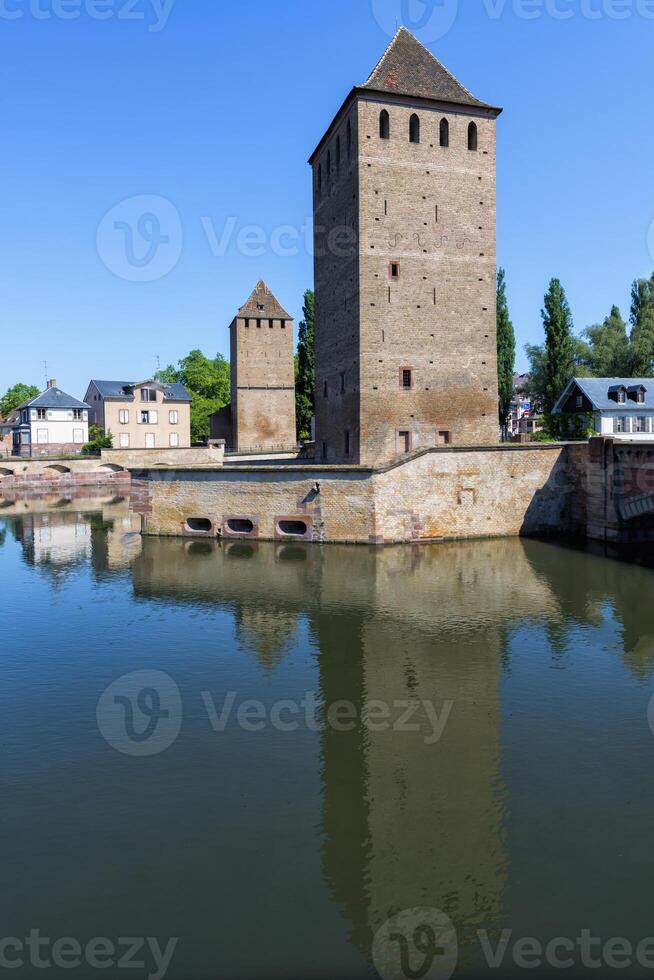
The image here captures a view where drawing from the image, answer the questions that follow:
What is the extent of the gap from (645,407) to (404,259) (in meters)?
22.8

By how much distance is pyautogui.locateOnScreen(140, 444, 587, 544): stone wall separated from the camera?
85.9ft

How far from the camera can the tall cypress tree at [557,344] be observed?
46.3 m

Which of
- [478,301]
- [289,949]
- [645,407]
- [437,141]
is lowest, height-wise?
[289,949]

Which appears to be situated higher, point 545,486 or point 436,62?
point 436,62

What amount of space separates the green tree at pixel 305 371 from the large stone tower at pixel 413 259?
23.7m

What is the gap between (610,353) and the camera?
50688 mm

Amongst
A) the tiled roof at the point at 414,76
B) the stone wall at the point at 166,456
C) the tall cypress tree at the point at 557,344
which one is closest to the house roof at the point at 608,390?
the tall cypress tree at the point at 557,344

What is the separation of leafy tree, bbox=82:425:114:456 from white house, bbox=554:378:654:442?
1445 inches

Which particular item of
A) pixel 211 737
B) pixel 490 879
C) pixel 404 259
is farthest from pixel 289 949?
pixel 404 259

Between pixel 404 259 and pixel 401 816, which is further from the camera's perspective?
pixel 404 259

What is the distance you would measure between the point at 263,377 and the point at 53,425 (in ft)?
68.4

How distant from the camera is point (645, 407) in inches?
1702

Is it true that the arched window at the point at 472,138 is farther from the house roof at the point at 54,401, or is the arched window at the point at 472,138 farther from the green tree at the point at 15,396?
the green tree at the point at 15,396

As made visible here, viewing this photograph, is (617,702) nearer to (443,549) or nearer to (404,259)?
(443,549)
